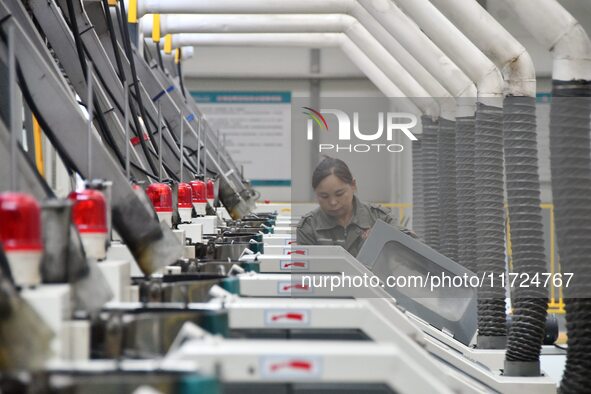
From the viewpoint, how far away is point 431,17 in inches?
257

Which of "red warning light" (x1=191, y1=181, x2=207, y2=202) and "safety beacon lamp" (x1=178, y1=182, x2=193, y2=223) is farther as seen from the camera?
"red warning light" (x1=191, y1=181, x2=207, y2=202)

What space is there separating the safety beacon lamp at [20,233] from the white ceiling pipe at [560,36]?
2713 mm

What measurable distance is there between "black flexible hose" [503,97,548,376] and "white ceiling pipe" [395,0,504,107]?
0.97 m

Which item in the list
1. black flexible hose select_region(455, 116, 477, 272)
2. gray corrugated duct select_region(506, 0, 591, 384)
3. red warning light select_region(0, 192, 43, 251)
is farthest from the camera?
black flexible hose select_region(455, 116, 477, 272)

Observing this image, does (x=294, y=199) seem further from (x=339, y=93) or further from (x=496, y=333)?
(x=339, y=93)

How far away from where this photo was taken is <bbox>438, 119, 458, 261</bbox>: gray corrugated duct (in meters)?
7.47

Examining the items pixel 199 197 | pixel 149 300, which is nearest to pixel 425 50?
pixel 199 197

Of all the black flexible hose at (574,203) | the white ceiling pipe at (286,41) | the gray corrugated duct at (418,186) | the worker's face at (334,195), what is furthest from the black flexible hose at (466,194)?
the white ceiling pipe at (286,41)

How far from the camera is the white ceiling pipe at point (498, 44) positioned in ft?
18.6

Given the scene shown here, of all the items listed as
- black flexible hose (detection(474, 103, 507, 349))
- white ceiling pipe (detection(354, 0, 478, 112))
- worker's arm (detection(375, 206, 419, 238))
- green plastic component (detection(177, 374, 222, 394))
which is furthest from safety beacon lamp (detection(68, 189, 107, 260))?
white ceiling pipe (detection(354, 0, 478, 112))

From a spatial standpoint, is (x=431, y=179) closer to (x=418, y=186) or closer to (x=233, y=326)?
(x=418, y=186)

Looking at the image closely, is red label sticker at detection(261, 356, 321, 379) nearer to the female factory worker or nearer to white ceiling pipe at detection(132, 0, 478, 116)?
the female factory worker

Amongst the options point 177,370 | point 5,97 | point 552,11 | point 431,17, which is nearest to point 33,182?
point 177,370

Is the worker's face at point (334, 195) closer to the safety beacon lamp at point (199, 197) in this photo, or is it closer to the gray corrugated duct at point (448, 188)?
the safety beacon lamp at point (199, 197)
